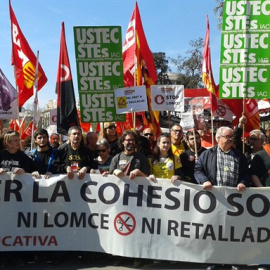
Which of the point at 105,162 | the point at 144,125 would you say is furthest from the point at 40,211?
the point at 144,125

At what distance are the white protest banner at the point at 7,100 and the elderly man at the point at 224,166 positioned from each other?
4.05m

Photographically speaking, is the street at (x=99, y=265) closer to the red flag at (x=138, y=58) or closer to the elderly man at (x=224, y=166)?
the elderly man at (x=224, y=166)

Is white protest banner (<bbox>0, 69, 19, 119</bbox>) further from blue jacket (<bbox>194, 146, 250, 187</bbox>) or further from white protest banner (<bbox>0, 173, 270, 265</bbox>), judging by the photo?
blue jacket (<bbox>194, 146, 250, 187</bbox>)

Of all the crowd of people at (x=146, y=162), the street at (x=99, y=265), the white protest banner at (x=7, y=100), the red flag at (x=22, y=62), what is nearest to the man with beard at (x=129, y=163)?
the crowd of people at (x=146, y=162)

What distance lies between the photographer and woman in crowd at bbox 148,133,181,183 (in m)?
5.54

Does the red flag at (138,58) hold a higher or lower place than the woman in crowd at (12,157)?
higher

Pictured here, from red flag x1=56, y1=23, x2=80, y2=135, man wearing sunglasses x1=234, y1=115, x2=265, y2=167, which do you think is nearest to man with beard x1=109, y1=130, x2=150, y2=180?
man wearing sunglasses x1=234, y1=115, x2=265, y2=167

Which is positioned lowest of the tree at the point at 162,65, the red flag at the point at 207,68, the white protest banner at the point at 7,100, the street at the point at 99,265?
the street at the point at 99,265

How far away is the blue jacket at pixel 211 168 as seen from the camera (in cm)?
525

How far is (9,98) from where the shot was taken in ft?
26.1

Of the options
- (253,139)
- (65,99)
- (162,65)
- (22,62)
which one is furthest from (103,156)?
(162,65)

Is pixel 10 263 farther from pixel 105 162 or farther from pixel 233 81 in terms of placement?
pixel 233 81

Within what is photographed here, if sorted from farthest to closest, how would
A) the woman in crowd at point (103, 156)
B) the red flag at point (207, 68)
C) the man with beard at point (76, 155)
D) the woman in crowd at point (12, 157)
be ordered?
the red flag at point (207, 68)
the woman in crowd at point (103, 156)
the man with beard at point (76, 155)
the woman in crowd at point (12, 157)

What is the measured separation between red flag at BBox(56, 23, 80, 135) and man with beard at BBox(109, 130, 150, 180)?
9.13ft
